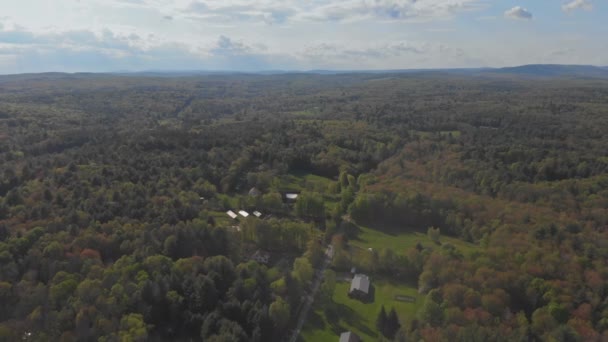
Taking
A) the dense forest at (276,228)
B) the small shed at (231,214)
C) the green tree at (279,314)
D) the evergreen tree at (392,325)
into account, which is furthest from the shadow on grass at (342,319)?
the small shed at (231,214)

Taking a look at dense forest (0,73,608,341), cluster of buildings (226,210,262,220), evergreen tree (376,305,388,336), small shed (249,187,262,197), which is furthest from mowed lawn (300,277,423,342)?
small shed (249,187,262,197)

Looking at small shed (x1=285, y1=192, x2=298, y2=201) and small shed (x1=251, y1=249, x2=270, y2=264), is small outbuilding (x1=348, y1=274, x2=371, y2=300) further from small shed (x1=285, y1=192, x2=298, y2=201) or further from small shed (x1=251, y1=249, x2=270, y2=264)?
small shed (x1=285, y1=192, x2=298, y2=201)

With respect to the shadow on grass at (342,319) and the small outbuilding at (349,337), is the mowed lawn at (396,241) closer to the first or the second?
the shadow on grass at (342,319)

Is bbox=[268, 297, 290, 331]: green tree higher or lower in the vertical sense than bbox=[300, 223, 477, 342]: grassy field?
higher

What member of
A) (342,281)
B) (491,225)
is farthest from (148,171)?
(491,225)

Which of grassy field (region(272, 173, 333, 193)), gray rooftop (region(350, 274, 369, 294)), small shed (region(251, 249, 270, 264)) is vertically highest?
grassy field (region(272, 173, 333, 193))

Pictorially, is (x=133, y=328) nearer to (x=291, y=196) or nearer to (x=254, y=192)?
(x=254, y=192)

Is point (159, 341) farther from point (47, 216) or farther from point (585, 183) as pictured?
point (585, 183)
